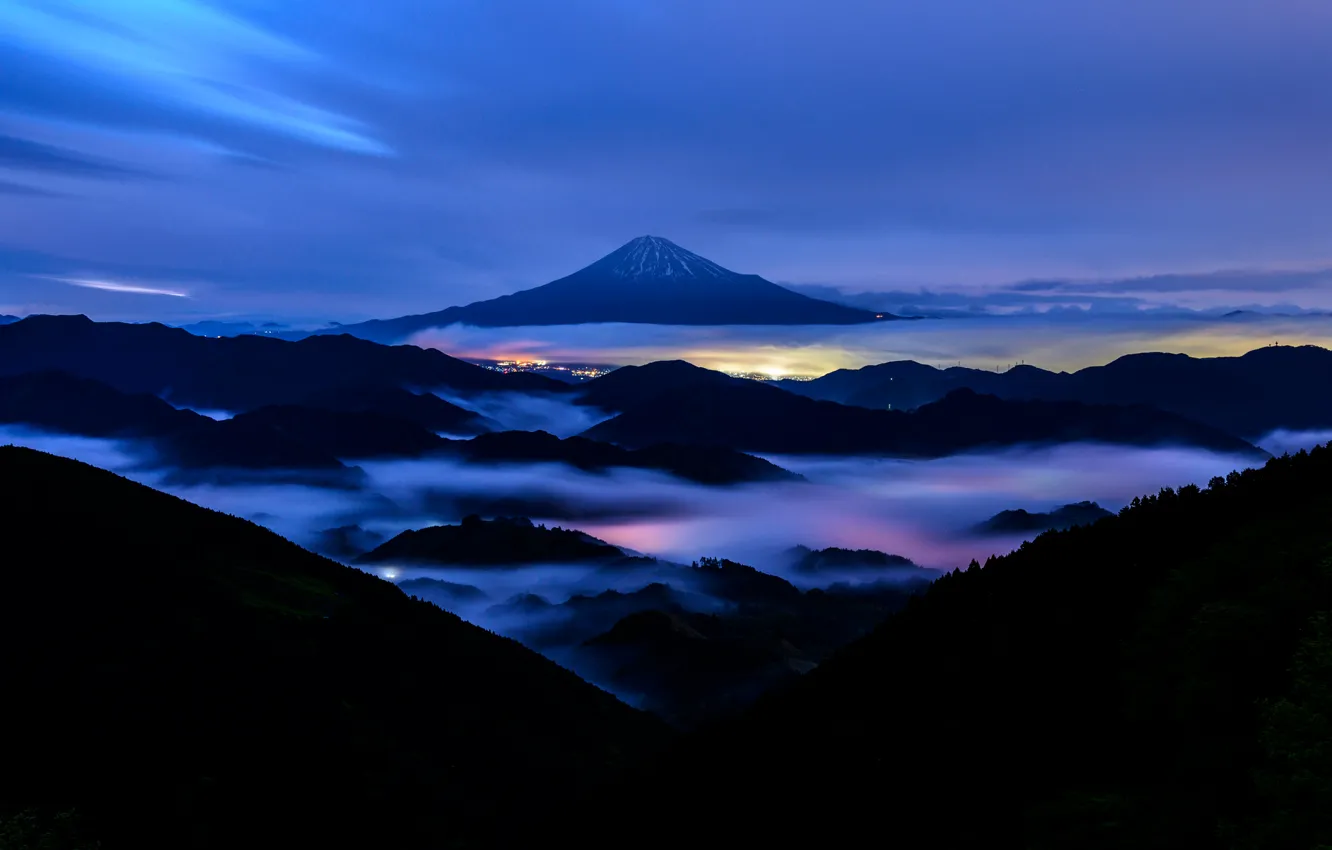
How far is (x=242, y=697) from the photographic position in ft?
313

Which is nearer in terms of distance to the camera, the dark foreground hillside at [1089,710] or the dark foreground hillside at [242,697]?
the dark foreground hillside at [1089,710]

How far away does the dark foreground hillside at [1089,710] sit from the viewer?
799 inches

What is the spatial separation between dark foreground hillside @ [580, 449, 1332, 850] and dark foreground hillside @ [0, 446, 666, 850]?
2009 inches

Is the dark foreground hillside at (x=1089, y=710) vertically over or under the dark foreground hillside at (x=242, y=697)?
over

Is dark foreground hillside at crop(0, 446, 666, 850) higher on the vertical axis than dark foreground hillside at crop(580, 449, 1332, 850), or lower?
lower

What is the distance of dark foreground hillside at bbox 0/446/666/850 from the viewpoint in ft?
257

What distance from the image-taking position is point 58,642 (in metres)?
95.6

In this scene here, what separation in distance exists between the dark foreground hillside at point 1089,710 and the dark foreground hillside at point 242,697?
167ft

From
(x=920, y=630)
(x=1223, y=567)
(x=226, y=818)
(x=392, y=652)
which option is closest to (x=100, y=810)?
(x=226, y=818)

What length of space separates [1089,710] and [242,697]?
302 ft

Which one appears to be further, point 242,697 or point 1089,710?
point 242,697

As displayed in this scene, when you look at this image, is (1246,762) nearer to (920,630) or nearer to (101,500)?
(920,630)

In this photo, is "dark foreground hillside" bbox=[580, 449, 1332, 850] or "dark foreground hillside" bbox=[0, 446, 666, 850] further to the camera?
"dark foreground hillside" bbox=[0, 446, 666, 850]

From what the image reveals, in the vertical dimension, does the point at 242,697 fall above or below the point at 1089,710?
below
